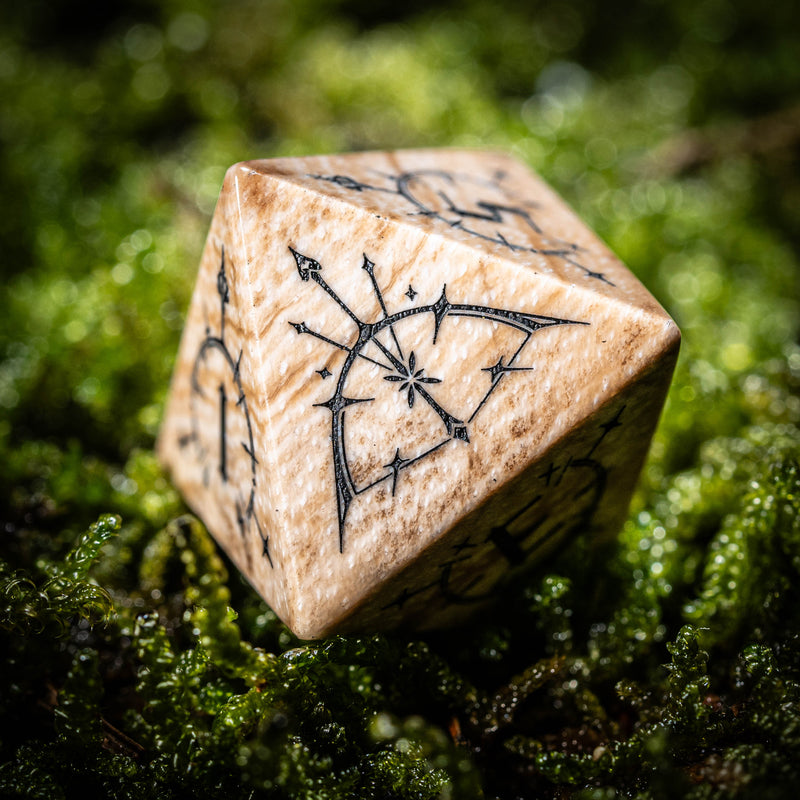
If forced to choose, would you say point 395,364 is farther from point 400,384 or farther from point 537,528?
point 537,528

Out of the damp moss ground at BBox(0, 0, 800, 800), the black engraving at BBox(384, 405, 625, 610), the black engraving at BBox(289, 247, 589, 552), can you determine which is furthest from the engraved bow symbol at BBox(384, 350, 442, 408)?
the damp moss ground at BBox(0, 0, 800, 800)

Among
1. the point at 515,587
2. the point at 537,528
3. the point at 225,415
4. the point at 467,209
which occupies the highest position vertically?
the point at 467,209

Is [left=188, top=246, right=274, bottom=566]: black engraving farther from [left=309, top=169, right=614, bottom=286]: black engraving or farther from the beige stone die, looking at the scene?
[left=309, top=169, right=614, bottom=286]: black engraving

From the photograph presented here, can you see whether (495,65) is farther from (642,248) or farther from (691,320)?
(691,320)

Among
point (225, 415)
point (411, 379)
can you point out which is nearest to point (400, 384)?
point (411, 379)

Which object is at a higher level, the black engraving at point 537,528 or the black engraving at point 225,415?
the black engraving at point 225,415

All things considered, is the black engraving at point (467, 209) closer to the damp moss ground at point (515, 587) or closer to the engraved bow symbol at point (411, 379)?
the engraved bow symbol at point (411, 379)

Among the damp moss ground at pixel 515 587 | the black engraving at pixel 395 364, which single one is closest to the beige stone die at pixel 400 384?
the black engraving at pixel 395 364
